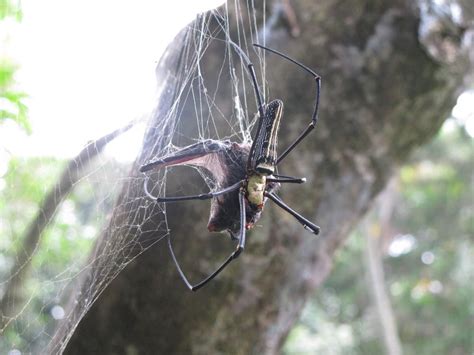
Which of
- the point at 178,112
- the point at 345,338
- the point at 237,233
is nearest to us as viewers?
the point at 237,233

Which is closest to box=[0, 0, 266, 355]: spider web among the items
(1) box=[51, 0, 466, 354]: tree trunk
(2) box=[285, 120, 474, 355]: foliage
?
(1) box=[51, 0, 466, 354]: tree trunk

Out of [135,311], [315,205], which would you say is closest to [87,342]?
[135,311]

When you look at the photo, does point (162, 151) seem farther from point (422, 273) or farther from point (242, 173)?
point (422, 273)

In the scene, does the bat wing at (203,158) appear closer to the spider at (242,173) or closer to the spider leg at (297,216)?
the spider at (242,173)

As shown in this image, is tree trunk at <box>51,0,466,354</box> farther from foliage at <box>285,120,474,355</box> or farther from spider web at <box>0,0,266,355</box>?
foliage at <box>285,120,474,355</box>

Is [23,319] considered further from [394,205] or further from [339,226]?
[394,205]

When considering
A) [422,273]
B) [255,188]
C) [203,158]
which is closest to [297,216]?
[255,188]
